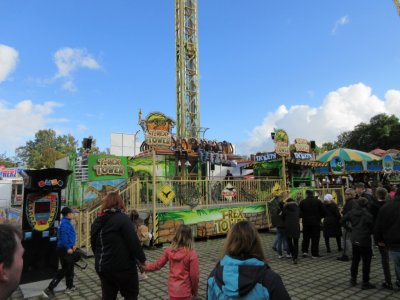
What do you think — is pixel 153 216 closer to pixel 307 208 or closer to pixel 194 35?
pixel 307 208

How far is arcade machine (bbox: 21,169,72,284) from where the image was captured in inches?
240

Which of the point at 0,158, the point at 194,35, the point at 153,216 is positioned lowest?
the point at 153,216

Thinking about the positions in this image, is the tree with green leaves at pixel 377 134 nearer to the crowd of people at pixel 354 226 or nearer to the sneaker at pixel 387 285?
the crowd of people at pixel 354 226

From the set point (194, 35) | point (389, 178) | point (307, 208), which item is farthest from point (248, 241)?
point (194, 35)

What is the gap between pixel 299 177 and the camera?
19047mm

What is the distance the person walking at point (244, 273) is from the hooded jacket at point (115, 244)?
5.08 feet

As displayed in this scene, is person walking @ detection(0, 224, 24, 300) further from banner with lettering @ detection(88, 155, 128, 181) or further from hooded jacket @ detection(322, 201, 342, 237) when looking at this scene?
banner with lettering @ detection(88, 155, 128, 181)

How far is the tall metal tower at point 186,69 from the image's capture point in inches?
1394

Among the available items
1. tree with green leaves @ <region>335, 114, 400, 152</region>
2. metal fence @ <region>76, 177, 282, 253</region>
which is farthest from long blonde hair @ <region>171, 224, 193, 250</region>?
tree with green leaves @ <region>335, 114, 400, 152</region>

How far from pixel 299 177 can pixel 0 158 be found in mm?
61281

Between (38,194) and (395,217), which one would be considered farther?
(38,194)

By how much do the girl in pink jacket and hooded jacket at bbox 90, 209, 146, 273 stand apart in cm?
27

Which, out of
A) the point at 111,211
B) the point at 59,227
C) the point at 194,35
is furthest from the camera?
the point at 194,35

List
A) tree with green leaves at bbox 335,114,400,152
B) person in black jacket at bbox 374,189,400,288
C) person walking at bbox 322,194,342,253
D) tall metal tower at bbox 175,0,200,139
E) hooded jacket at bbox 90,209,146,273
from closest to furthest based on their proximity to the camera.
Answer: hooded jacket at bbox 90,209,146,273, person in black jacket at bbox 374,189,400,288, person walking at bbox 322,194,342,253, tall metal tower at bbox 175,0,200,139, tree with green leaves at bbox 335,114,400,152
